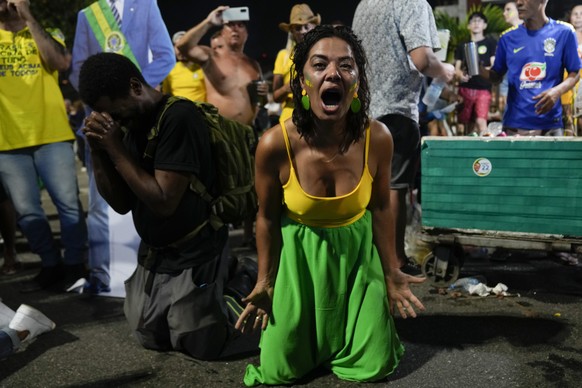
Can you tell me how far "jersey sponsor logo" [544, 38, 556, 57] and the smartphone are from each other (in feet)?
7.21

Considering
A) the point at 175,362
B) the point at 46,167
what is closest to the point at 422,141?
the point at 175,362

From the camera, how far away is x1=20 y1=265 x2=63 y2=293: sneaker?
14.7 ft

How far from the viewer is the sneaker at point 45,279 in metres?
4.47

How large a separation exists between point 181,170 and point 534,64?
2.96 m

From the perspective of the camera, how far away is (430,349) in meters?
3.05

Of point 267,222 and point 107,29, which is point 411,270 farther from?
point 107,29

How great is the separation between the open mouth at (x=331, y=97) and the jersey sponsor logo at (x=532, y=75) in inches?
105

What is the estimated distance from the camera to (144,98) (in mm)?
3119

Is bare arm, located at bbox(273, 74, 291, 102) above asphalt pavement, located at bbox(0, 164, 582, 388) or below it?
above

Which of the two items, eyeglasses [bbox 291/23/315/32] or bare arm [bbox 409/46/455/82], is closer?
bare arm [bbox 409/46/455/82]

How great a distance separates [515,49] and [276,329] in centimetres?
312

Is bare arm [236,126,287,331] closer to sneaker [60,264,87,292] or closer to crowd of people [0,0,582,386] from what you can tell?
crowd of people [0,0,582,386]

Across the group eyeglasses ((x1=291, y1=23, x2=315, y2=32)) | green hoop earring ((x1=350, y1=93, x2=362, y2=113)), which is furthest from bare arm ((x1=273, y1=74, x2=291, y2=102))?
green hoop earring ((x1=350, y1=93, x2=362, y2=113))

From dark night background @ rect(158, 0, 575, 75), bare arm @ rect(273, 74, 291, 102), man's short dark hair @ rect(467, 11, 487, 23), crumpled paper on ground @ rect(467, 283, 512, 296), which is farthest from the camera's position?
man's short dark hair @ rect(467, 11, 487, 23)
